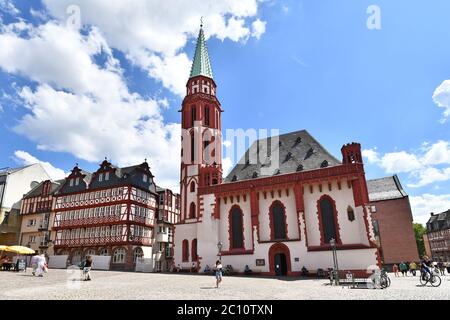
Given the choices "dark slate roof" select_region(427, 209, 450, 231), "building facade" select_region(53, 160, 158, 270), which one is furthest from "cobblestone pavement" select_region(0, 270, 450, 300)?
"dark slate roof" select_region(427, 209, 450, 231)

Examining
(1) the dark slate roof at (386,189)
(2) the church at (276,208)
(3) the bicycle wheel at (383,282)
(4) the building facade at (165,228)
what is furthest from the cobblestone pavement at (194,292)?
(1) the dark slate roof at (386,189)

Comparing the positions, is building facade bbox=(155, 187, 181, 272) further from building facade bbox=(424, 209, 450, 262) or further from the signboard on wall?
building facade bbox=(424, 209, 450, 262)

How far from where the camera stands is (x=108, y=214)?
143 feet

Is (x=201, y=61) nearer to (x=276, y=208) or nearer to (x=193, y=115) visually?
(x=193, y=115)

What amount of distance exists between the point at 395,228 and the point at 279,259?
25.2 m

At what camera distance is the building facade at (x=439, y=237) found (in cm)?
9088

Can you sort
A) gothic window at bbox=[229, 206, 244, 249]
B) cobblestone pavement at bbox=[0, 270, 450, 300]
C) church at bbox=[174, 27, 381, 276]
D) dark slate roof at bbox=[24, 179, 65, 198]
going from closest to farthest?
cobblestone pavement at bbox=[0, 270, 450, 300]
church at bbox=[174, 27, 381, 276]
gothic window at bbox=[229, 206, 244, 249]
dark slate roof at bbox=[24, 179, 65, 198]

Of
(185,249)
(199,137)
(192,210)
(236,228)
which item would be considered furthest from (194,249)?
(199,137)

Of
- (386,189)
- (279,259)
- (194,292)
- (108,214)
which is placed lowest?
(194,292)

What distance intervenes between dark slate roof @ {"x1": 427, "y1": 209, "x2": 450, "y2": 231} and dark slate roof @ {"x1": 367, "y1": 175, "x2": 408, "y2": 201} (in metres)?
57.6

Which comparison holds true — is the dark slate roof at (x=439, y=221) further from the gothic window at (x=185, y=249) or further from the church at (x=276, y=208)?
the gothic window at (x=185, y=249)

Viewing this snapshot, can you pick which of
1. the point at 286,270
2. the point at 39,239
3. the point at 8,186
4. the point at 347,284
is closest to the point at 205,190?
the point at 286,270

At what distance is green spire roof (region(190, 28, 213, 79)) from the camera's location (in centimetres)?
4616

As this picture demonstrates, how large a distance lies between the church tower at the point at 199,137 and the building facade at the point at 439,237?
273ft
